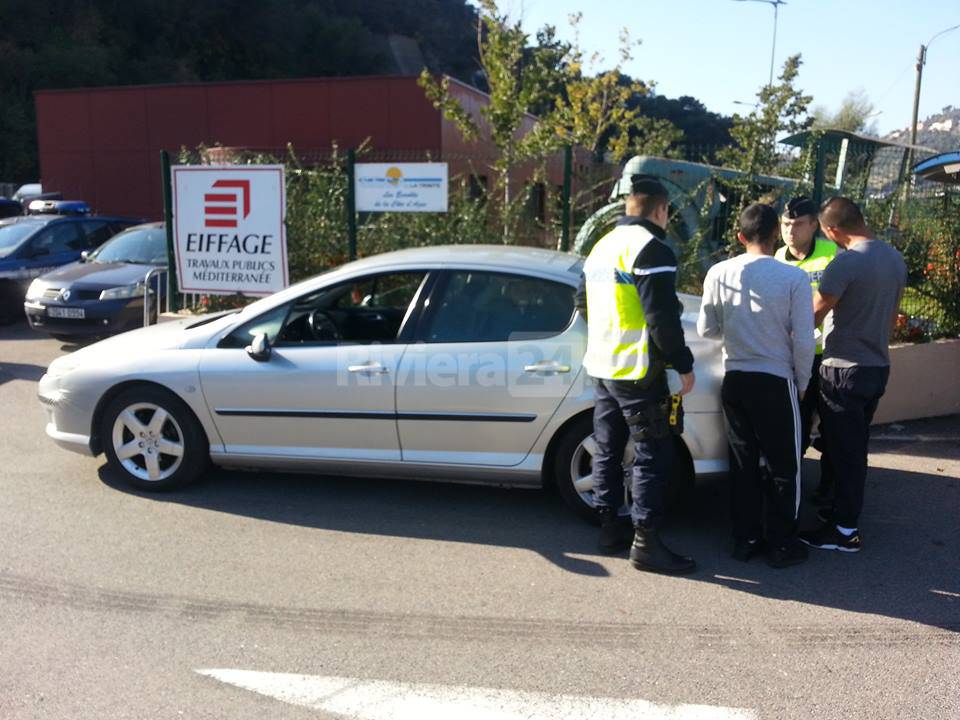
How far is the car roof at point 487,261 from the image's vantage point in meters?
5.03

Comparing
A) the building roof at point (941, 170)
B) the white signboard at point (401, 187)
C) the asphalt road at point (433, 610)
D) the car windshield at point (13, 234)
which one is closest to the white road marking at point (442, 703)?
the asphalt road at point (433, 610)

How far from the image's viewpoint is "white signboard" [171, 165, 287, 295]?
8617mm

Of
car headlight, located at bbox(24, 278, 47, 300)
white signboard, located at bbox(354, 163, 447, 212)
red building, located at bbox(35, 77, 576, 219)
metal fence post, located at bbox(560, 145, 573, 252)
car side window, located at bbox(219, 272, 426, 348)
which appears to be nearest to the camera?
car side window, located at bbox(219, 272, 426, 348)

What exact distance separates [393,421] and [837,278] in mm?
2538

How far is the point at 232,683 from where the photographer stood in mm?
3398

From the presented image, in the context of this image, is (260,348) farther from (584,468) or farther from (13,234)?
(13,234)

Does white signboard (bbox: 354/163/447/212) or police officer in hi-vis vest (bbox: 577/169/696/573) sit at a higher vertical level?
white signboard (bbox: 354/163/447/212)

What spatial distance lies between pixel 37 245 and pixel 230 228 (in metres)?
4.94

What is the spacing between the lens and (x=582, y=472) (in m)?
4.88

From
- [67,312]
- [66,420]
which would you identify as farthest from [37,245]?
[66,420]

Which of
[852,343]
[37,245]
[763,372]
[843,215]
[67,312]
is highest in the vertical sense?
[843,215]

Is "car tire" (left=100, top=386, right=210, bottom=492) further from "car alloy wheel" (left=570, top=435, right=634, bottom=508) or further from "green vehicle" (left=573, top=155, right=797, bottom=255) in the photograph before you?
"green vehicle" (left=573, top=155, right=797, bottom=255)

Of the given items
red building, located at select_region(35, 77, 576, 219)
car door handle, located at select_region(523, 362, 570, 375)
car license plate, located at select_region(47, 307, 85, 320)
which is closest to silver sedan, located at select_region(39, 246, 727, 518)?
car door handle, located at select_region(523, 362, 570, 375)

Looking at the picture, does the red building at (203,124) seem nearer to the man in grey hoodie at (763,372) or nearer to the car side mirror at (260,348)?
the car side mirror at (260,348)
